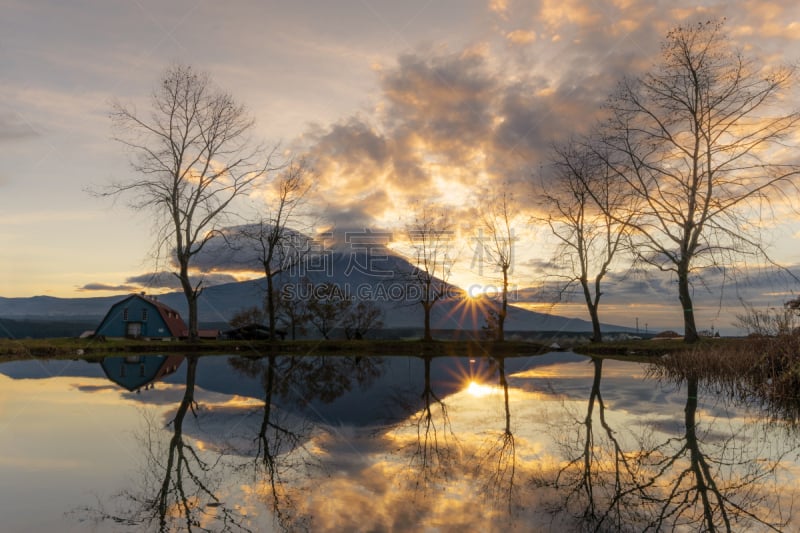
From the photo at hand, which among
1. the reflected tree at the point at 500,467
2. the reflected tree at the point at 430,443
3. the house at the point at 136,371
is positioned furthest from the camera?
the house at the point at 136,371

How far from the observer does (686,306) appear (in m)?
28.6

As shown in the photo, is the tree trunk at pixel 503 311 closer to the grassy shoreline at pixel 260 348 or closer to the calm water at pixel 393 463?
the grassy shoreline at pixel 260 348

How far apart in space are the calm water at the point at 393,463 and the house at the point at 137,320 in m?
48.1

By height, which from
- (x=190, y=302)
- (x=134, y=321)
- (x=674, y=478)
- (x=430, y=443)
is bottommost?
(x=430, y=443)

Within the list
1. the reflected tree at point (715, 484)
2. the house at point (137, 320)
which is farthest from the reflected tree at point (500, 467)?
the house at point (137, 320)

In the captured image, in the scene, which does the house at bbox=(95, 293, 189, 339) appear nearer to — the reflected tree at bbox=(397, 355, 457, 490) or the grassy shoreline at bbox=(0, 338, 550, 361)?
the grassy shoreline at bbox=(0, 338, 550, 361)

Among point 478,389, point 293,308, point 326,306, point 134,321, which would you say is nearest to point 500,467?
point 478,389

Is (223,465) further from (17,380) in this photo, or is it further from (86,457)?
(17,380)

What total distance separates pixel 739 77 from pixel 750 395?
19.0 metres

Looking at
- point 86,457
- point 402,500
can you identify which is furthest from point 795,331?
point 86,457

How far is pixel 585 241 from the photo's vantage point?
131 feet

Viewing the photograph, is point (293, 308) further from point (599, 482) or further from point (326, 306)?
point (599, 482)

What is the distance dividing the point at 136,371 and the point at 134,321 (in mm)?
42576

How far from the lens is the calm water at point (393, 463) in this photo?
507 cm
